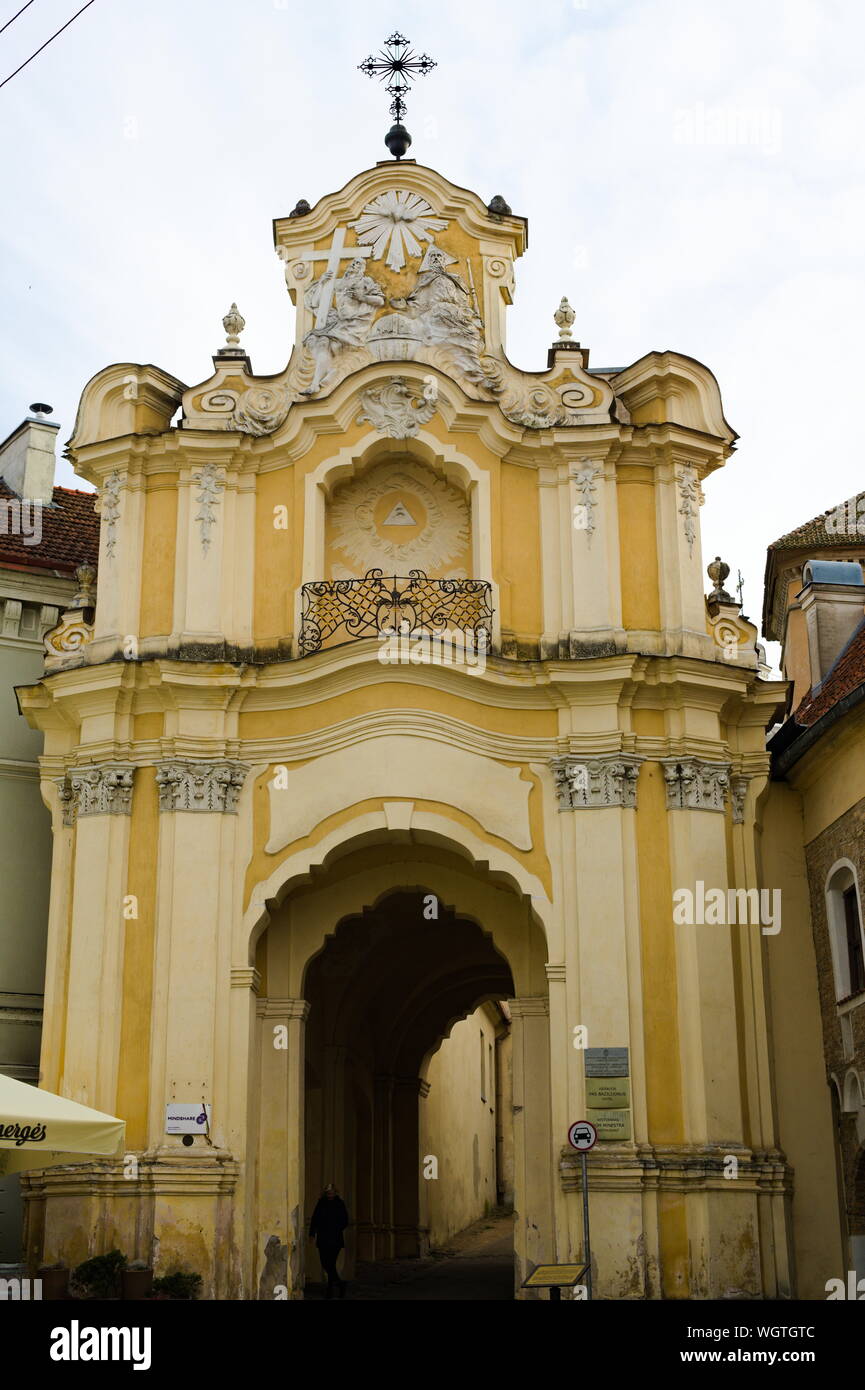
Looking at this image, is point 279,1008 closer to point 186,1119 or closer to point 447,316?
point 186,1119

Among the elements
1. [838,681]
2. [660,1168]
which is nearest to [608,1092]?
[660,1168]

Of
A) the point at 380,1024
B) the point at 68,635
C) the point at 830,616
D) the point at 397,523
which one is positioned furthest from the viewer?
the point at 380,1024

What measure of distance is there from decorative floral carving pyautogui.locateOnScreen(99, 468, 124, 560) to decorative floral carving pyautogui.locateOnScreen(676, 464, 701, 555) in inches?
264

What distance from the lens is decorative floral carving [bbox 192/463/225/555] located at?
66.8 ft

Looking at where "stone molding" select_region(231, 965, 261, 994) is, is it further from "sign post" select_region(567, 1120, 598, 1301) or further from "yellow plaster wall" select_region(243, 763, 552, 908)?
"sign post" select_region(567, 1120, 598, 1301)

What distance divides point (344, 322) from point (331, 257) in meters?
1.04

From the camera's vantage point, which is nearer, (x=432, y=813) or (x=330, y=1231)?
(x=432, y=813)

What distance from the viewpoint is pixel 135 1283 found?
17.3 m

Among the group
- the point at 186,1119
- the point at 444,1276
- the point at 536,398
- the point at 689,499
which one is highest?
the point at 536,398

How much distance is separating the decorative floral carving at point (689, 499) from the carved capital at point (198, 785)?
596cm

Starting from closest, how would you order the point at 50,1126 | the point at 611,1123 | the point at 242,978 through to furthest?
the point at 50,1126 < the point at 611,1123 < the point at 242,978

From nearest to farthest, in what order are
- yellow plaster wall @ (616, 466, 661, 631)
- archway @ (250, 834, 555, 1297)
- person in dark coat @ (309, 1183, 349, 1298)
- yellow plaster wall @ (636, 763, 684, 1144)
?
yellow plaster wall @ (636, 763, 684, 1144) < archway @ (250, 834, 555, 1297) < yellow plaster wall @ (616, 466, 661, 631) < person in dark coat @ (309, 1183, 349, 1298)

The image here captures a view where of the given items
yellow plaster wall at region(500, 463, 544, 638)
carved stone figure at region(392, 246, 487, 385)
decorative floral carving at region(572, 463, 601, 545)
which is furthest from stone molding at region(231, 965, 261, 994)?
carved stone figure at region(392, 246, 487, 385)

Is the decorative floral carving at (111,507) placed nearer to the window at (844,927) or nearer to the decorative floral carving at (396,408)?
the decorative floral carving at (396,408)
